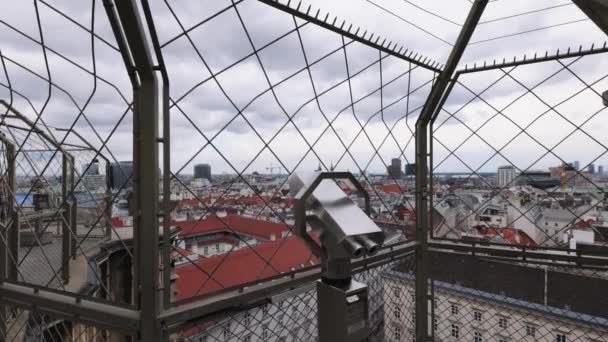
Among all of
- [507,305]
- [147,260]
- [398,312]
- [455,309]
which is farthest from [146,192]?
[507,305]

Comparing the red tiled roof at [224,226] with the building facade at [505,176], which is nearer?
the red tiled roof at [224,226]

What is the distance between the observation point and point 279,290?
1441mm

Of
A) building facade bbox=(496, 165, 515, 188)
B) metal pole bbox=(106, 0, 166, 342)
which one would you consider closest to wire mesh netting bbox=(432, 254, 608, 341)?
building facade bbox=(496, 165, 515, 188)

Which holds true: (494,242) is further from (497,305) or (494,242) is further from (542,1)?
(497,305)

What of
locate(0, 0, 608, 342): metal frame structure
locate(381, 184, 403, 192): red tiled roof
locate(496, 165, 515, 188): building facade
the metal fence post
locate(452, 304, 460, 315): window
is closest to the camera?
locate(0, 0, 608, 342): metal frame structure

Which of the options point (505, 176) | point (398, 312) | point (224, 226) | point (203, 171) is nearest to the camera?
point (224, 226)

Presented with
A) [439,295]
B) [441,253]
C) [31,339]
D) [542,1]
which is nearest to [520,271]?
[439,295]

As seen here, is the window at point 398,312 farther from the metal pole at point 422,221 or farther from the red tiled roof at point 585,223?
the red tiled roof at point 585,223

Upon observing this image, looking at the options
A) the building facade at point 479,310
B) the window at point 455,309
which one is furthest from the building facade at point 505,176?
the window at point 455,309

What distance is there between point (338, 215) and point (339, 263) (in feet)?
0.40

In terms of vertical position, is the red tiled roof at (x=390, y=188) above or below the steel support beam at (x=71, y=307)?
above

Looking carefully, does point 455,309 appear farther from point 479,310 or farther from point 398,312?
point 398,312

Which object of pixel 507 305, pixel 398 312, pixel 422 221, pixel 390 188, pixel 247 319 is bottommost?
pixel 507 305

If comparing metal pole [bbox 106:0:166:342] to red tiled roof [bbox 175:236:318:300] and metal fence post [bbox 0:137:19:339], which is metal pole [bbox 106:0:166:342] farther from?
red tiled roof [bbox 175:236:318:300]
